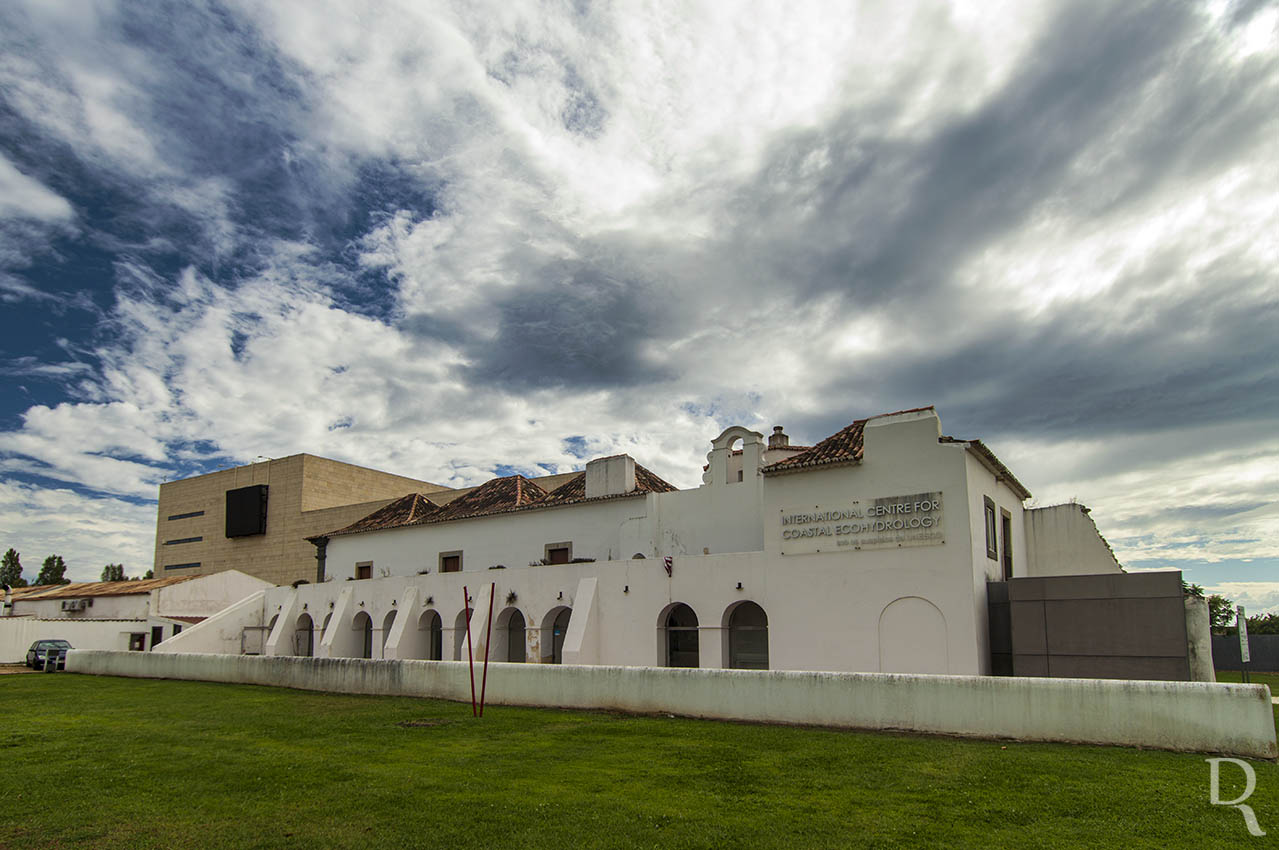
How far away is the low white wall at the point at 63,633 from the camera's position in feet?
128

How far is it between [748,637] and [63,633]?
3482cm

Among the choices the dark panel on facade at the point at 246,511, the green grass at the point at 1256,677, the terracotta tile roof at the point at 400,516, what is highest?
the dark panel on facade at the point at 246,511

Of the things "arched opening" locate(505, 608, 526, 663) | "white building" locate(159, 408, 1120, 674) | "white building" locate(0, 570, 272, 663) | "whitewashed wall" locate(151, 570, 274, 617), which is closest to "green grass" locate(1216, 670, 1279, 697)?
"white building" locate(159, 408, 1120, 674)

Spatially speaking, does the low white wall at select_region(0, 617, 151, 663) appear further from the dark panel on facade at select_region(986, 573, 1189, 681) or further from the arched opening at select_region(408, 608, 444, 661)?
the dark panel on facade at select_region(986, 573, 1189, 681)

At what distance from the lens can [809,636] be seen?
70.7ft

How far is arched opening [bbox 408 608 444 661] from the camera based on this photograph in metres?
31.1

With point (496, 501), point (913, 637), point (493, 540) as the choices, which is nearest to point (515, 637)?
point (493, 540)

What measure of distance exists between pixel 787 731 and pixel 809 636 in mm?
8777

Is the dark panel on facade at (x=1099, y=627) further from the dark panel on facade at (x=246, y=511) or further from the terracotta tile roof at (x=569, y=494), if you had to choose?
the dark panel on facade at (x=246, y=511)

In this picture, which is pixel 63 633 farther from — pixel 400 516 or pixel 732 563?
pixel 732 563

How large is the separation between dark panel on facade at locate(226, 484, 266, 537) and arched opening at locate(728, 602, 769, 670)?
47030mm

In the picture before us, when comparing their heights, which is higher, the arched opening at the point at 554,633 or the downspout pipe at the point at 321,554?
the downspout pipe at the point at 321,554

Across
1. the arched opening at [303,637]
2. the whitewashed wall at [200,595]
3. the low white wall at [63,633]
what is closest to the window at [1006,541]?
the arched opening at [303,637]

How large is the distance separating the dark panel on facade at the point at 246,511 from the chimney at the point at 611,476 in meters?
39.6
